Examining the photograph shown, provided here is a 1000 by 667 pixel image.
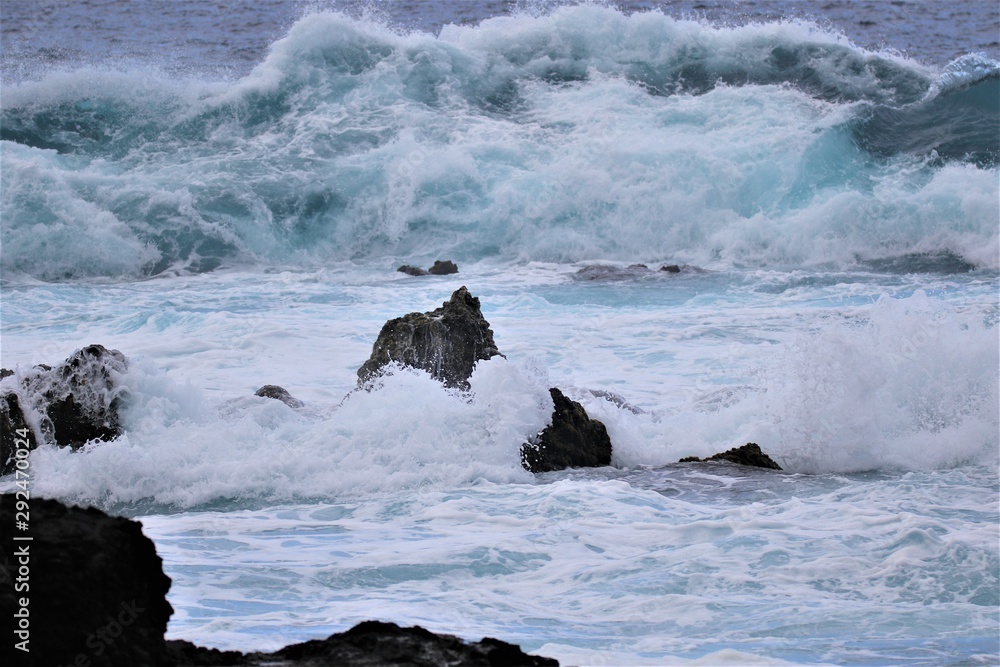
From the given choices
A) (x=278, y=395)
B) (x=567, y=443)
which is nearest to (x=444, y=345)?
(x=567, y=443)

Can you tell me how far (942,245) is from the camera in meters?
16.5

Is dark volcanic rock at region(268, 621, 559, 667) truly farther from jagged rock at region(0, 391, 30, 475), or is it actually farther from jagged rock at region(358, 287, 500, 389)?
jagged rock at region(358, 287, 500, 389)

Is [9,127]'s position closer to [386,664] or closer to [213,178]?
[213,178]

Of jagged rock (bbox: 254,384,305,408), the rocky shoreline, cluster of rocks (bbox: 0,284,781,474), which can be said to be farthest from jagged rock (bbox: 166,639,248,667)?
jagged rock (bbox: 254,384,305,408)

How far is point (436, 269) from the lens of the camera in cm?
1589

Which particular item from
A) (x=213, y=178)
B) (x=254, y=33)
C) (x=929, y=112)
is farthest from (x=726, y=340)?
(x=254, y=33)

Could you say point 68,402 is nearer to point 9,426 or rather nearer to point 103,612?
point 9,426

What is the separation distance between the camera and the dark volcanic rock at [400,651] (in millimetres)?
2645

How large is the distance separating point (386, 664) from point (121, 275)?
14.6 meters

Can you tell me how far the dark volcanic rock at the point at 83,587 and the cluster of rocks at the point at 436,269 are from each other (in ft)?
43.3

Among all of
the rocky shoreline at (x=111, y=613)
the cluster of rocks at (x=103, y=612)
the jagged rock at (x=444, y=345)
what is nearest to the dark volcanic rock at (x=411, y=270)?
the jagged rock at (x=444, y=345)

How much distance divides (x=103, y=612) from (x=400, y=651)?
67cm

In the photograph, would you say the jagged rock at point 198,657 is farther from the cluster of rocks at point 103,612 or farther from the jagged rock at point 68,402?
the jagged rock at point 68,402

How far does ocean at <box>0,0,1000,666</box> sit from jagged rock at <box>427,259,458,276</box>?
0.82 meters
